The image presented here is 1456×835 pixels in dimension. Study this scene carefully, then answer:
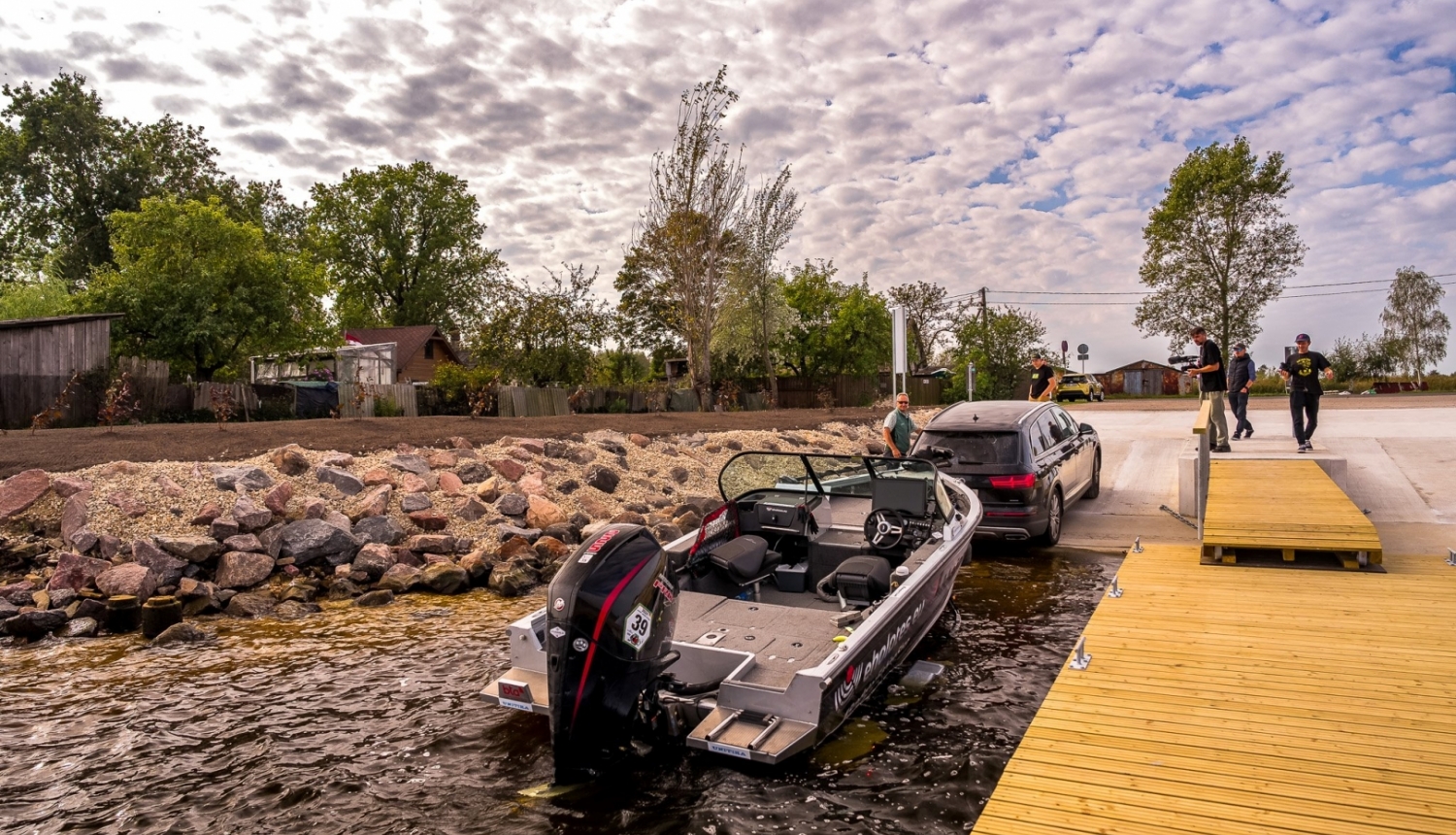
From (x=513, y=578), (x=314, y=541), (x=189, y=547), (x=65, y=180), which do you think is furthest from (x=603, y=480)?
(x=65, y=180)

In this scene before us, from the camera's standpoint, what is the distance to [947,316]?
58.8 meters

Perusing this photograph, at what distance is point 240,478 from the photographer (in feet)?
34.0

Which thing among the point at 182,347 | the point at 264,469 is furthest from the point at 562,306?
the point at 264,469

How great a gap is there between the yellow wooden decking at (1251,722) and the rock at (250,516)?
858 cm

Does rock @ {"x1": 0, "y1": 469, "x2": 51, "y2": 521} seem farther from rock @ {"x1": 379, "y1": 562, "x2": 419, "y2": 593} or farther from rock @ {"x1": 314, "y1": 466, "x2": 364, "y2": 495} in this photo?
rock @ {"x1": 379, "y1": 562, "x2": 419, "y2": 593}

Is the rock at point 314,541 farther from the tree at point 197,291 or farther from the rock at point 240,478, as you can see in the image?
the tree at point 197,291

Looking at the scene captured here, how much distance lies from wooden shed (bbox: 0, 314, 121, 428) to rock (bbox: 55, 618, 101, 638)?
12.5 metres

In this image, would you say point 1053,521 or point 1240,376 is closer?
point 1053,521

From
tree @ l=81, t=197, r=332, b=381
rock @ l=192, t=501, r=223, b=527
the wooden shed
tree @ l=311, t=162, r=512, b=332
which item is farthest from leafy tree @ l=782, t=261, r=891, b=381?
rock @ l=192, t=501, r=223, b=527

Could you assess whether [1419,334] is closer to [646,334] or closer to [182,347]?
[646,334]

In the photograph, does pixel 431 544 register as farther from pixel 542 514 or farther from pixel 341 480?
pixel 341 480

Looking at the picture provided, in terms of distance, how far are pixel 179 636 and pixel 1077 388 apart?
3658 centimetres

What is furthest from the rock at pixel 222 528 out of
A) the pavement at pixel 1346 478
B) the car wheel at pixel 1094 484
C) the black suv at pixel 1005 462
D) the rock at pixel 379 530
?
the car wheel at pixel 1094 484

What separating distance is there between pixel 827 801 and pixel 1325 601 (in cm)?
452
